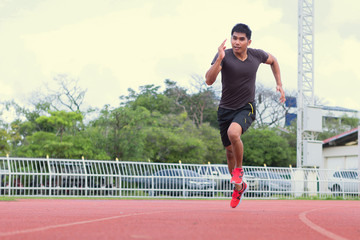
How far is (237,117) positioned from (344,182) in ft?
58.4

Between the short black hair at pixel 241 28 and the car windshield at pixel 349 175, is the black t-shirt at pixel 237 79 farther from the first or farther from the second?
the car windshield at pixel 349 175

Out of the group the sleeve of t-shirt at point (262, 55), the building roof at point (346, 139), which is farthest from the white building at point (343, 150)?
the sleeve of t-shirt at point (262, 55)

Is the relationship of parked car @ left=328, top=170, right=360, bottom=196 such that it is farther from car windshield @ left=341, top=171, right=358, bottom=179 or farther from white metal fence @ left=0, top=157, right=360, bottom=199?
white metal fence @ left=0, top=157, right=360, bottom=199

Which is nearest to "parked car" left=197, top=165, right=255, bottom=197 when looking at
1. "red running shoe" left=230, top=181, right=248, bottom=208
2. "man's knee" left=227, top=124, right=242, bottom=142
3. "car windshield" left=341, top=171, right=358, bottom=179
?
"car windshield" left=341, top=171, right=358, bottom=179

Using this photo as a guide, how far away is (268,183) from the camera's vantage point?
21.2 m

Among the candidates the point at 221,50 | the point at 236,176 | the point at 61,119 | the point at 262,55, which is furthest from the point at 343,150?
the point at 221,50

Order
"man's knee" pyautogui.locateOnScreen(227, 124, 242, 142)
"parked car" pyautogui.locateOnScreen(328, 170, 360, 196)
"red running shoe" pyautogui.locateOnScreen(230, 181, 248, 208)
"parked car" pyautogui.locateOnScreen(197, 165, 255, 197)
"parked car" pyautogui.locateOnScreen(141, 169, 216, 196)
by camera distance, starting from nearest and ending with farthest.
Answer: "man's knee" pyautogui.locateOnScreen(227, 124, 242, 142) < "red running shoe" pyautogui.locateOnScreen(230, 181, 248, 208) < "parked car" pyautogui.locateOnScreen(141, 169, 216, 196) < "parked car" pyautogui.locateOnScreen(197, 165, 255, 197) < "parked car" pyautogui.locateOnScreen(328, 170, 360, 196)

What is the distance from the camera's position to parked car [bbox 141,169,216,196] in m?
19.0

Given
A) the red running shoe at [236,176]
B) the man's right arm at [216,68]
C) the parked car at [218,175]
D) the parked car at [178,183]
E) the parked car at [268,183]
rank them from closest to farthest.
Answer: the man's right arm at [216,68] → the red running shoe at [236,176] → the parked car at [178,183] → the parked car at [218,175] → the parked car at [268,183]

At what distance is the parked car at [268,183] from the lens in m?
21.1

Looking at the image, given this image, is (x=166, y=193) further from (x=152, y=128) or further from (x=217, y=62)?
(x=152, y=128)

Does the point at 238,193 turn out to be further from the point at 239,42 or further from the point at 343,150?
the point at 343,150

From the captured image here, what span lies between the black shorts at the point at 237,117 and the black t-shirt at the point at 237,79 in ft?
0.22

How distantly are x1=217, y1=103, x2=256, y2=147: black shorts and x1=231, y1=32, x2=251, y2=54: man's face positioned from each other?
0.82m
